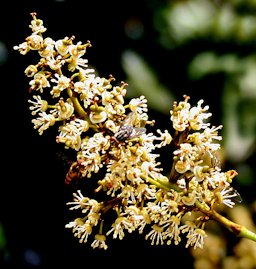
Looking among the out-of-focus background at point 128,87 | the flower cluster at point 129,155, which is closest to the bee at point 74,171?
the flower cluster at point 129,155

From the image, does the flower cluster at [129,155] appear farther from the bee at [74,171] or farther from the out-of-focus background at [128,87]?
the out-of-focus background at [128,87]

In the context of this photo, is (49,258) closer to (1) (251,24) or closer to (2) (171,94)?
(2) (171,94)

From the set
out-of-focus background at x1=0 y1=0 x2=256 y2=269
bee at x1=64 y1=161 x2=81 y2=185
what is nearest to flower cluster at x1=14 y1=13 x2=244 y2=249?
bee at x1=64 y1=161 x2=81 y2=185

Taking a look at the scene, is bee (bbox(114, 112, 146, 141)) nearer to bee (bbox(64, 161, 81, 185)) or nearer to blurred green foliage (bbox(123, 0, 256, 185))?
bee (bbox(64, 161, 81, 185))

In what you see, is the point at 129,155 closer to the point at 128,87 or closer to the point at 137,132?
the point at 137,132

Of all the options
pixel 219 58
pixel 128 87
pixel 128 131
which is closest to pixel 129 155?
pixel 128 131
